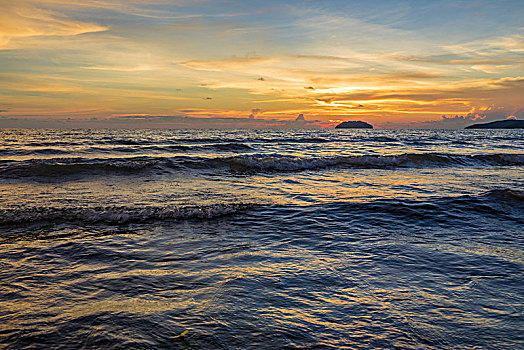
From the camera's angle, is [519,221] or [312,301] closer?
[312,301]

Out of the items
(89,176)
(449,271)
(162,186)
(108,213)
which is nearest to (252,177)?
(162,186)

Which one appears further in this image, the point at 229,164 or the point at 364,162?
the point at 364,162

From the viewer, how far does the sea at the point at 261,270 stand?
299cm

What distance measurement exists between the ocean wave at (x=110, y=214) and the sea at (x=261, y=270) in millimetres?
42

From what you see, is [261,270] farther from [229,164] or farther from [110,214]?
[229,164]

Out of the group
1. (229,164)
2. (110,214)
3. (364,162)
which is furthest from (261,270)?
(364,162)

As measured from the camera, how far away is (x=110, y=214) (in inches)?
289

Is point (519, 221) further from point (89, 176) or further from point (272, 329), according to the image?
point (89, 176)

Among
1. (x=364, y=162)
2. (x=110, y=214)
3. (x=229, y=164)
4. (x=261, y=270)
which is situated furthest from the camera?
(x=364, y=162)

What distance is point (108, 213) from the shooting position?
739cm

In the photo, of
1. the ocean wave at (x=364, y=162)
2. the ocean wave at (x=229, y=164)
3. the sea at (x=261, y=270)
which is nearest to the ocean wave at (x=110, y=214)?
the sea at (x=261, y=270)

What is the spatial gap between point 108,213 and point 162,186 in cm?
443

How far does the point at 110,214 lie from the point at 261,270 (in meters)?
4.40

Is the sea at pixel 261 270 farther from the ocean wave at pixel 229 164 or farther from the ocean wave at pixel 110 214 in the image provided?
the ocean wave at pixel 229 164
